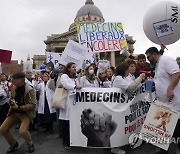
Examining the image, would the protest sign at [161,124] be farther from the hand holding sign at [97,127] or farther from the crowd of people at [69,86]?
the hand holding sign at [97,127]

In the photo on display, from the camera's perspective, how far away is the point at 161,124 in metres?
3.68

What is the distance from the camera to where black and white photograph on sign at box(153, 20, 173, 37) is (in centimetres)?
495

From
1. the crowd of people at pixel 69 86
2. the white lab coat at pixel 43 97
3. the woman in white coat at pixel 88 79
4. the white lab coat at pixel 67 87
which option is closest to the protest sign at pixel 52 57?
the crowd of people at pixel 69 86

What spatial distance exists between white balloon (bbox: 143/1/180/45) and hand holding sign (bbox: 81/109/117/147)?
1966 mm

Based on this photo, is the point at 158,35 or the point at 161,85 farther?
the point at 158,35

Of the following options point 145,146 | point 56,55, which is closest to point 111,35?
point 56,55

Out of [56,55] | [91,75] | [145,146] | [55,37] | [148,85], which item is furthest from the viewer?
[55,37]

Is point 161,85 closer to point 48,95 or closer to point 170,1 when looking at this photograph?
point 170,1

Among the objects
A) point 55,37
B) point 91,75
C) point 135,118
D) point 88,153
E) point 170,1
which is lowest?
point 88,153

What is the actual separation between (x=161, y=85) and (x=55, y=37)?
207ft

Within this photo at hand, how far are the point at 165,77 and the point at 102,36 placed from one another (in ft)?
12.7

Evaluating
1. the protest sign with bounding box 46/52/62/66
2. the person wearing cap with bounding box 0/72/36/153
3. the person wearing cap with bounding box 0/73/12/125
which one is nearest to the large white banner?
the person wearing cap with bounding box 0/72/36/153

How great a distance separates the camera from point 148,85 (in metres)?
4.11

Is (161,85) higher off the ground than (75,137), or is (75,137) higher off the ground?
(161,85)
